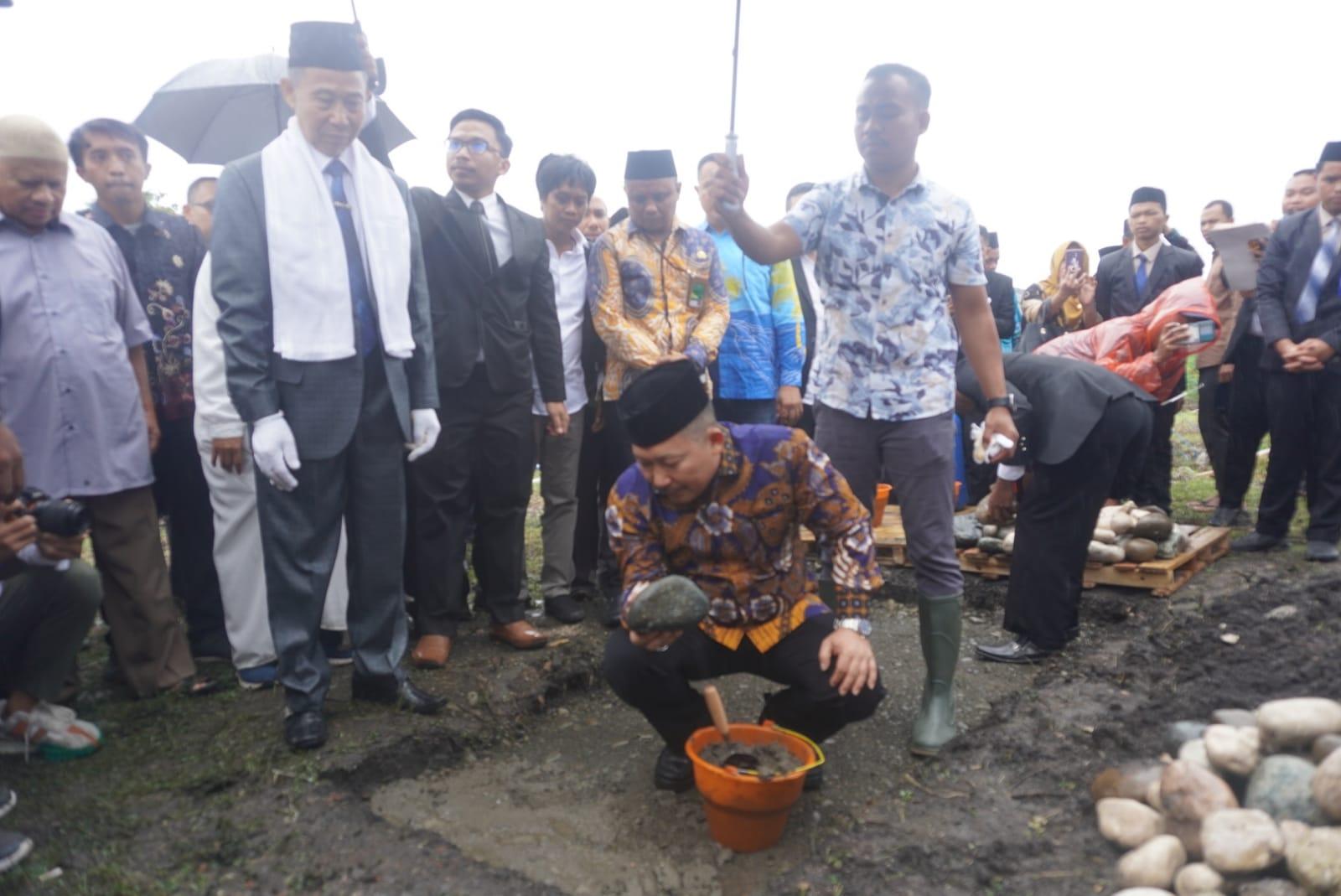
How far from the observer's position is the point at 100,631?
447 cm

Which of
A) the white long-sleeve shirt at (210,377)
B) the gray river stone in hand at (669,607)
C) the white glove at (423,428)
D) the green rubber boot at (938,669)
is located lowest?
the green rubber boot at (938,669)

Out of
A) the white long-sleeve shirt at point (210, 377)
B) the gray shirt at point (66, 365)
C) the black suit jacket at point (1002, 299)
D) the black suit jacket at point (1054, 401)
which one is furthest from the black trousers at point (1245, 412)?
the gray shirt at point (66, 365)

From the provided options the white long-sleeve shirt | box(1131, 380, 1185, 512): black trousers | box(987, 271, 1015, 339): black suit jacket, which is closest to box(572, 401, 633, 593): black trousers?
the white long-sleeve shirt

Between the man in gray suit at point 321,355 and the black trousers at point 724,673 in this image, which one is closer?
→ the black trousers at point 724,673

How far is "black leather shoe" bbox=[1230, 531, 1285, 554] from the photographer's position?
211 inches

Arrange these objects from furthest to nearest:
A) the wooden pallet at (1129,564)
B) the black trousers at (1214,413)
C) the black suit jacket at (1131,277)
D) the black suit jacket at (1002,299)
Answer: the black suit jacket at (1002,299) → the black trousers at (1214,413) → the black suit jacket at (1131,277) → the wooden pallet at (1129,564)

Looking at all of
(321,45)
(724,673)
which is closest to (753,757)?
(724,673)

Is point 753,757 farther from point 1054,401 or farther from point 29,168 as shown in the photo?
point 29,168

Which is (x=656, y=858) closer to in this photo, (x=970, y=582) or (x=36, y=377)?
(x=36, y=377)

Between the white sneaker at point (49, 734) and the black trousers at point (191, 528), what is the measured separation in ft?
2.79

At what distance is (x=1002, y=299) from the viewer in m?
7.25

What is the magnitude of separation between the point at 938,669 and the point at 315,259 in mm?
2458

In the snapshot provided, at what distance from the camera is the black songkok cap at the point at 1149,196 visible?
6371 mm

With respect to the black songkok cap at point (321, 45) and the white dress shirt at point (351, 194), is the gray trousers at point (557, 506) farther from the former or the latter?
the black songkok cap at point (321, 45)
